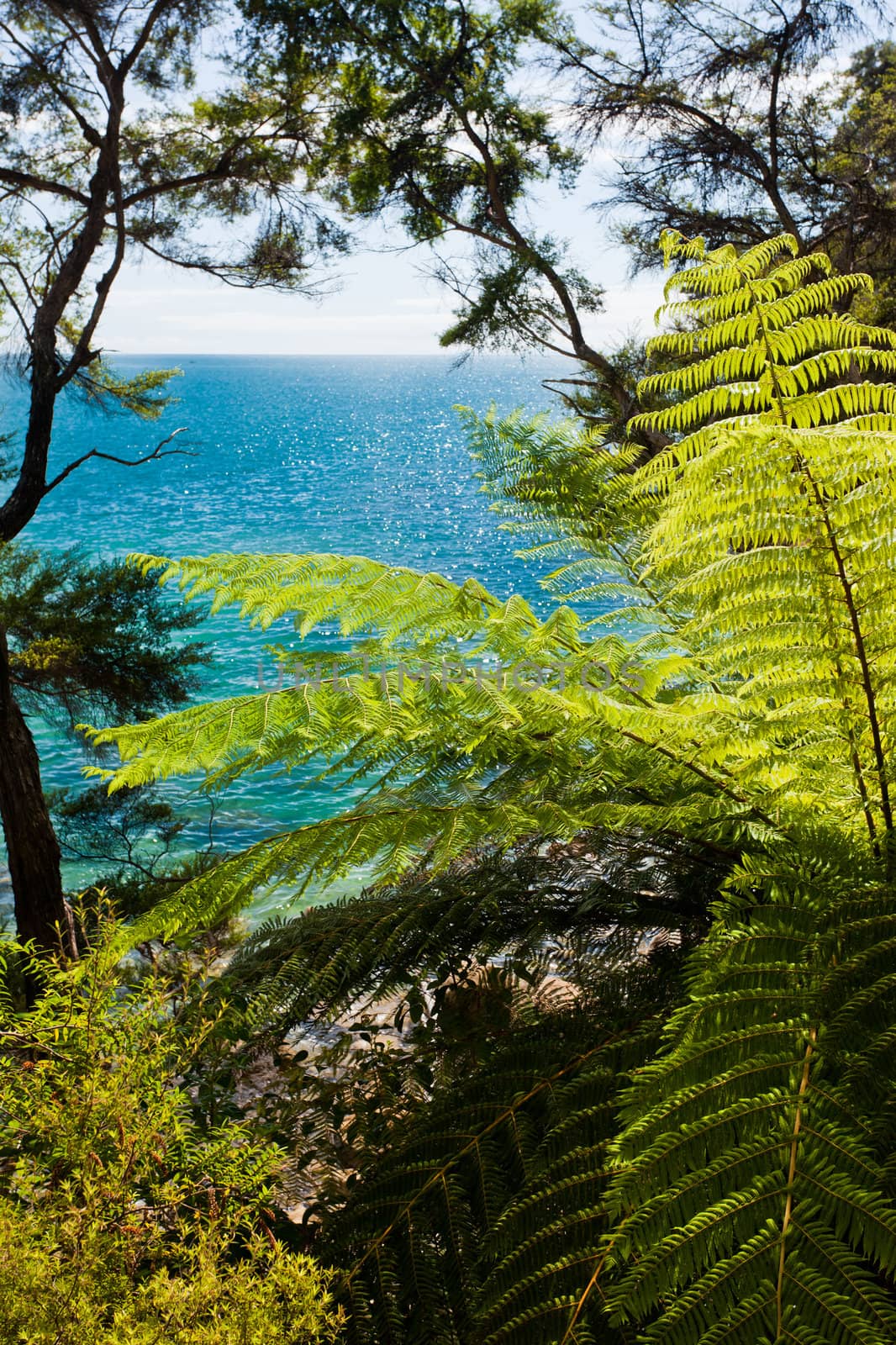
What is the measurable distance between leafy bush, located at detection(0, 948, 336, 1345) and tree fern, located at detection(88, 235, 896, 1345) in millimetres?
179

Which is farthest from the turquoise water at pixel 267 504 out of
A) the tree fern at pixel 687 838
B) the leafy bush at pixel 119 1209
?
the leafy bush at pixel 119 1209

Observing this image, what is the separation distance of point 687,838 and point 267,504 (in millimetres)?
20018

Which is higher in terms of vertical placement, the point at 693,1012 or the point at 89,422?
the point at 89,422

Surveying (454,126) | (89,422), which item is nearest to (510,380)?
(89,422)

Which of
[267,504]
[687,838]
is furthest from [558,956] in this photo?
[267,504]

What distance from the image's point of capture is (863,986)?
0.82 m

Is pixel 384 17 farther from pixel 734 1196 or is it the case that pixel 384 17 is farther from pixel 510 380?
pixel 510 380

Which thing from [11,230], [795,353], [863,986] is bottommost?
[863,986]

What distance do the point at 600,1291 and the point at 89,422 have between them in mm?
36675

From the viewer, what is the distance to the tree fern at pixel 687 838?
67 cm

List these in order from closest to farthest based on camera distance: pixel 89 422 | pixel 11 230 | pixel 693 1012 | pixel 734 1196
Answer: pixel 734 1196
pixel 693 1012
pixel 11 230
pixel 89 422

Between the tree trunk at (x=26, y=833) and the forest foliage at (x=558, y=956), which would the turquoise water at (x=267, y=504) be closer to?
the forest foliage at (x=558, y=956)

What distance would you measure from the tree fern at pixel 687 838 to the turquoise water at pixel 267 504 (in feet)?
0.75

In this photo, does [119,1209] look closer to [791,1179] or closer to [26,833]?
[791,1179]
